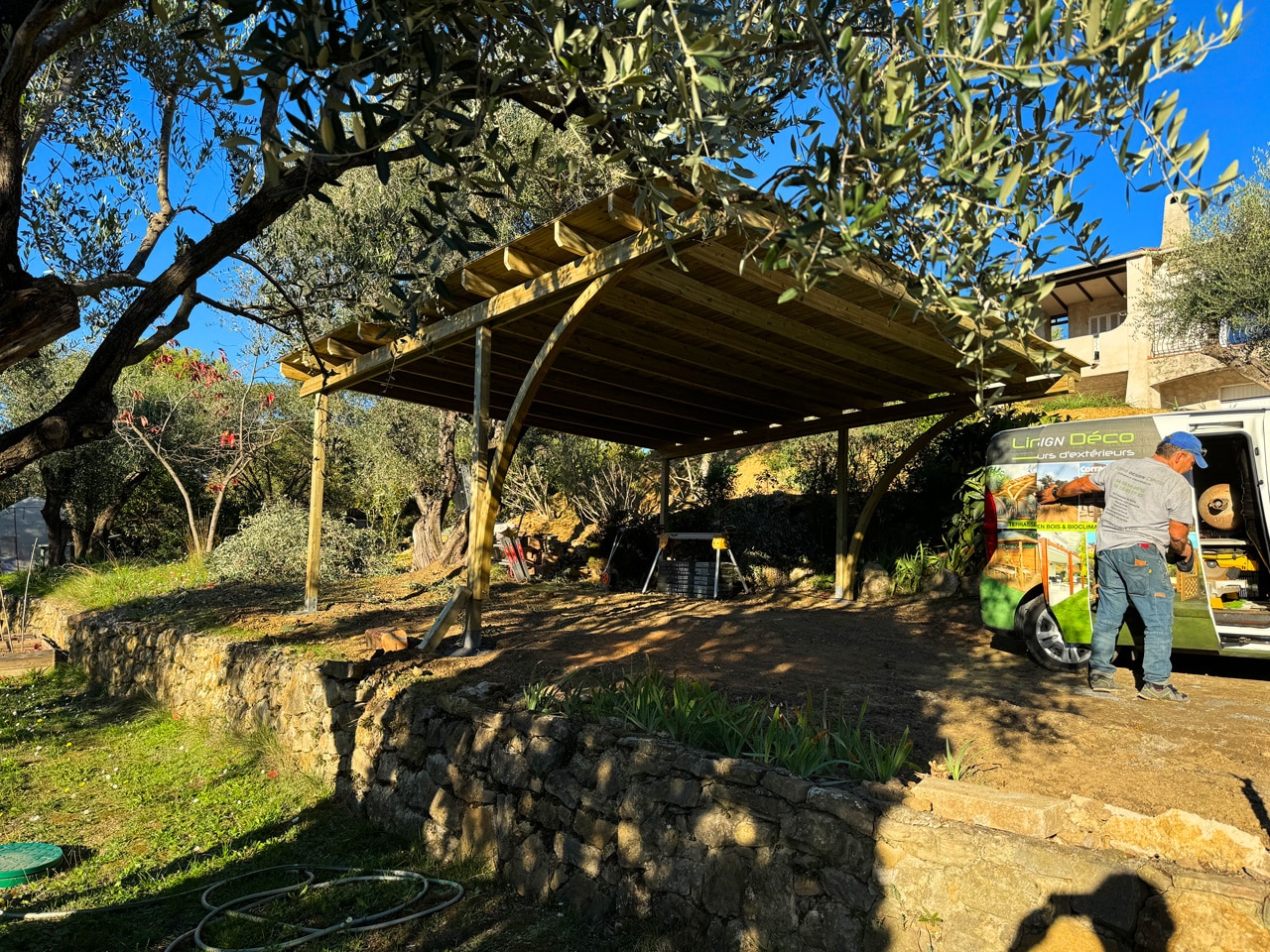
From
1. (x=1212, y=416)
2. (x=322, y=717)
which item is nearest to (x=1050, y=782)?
(x=1212, y=416)

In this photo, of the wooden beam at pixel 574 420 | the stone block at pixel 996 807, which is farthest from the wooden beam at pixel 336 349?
the stone block at pixel 996 807

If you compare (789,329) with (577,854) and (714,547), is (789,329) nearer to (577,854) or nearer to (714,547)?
(577,854)

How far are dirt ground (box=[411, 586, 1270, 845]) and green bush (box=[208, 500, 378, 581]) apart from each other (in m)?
5.25

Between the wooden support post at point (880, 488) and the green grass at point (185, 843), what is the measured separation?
691cm

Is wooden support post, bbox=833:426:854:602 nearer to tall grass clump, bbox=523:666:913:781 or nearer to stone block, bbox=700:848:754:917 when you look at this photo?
tall grass clump, bbox=523:666:913:781

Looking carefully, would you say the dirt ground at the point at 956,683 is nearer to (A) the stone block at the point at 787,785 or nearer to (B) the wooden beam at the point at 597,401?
(A) the stone block at the point at 787,785

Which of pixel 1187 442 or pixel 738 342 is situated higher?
pixel 738 342

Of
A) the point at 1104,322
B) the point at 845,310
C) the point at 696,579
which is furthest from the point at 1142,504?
the point at 1104,322

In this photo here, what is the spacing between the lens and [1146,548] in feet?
17.5

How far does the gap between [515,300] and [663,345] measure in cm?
177

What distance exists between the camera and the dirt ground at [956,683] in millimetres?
3807

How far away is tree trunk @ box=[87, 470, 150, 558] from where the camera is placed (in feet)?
59.2

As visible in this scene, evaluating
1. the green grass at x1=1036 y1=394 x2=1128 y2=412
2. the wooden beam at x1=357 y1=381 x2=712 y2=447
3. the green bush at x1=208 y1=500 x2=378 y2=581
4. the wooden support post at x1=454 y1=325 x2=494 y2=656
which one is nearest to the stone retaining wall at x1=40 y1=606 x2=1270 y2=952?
the wooden support post at x1=454 y1=325 x2=494 y2=656

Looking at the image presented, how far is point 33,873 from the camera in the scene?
4980 millimetres
